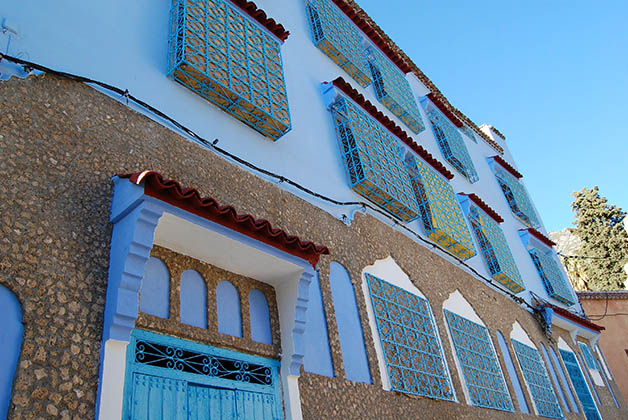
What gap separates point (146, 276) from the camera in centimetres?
377

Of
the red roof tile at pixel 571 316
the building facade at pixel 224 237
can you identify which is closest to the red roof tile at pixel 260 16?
the building facade at pixel 224 237

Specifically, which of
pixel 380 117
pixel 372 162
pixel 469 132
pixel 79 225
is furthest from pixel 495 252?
pixel 79 225

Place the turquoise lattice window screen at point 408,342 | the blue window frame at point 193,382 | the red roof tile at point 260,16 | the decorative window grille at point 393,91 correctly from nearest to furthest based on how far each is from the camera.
Result: 1. the blue window frame at point 193,382
2. the turquoise lattice window screen at point 408,342
3. the red roof tile at point 260,16
4. the decorative window grille at point 393,91

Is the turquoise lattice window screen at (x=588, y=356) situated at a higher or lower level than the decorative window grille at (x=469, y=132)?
lower

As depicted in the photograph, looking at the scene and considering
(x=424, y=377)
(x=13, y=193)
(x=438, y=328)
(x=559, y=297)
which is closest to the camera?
(x=13, y=193)

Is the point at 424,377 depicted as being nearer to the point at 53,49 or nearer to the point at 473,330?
the point at 473,330

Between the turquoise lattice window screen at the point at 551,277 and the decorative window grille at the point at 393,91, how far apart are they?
521 centimetres

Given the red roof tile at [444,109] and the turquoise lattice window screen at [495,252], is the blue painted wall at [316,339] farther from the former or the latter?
the red roof tile at [444,109]

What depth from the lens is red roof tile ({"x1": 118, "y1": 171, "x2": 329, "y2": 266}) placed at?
3.52 m

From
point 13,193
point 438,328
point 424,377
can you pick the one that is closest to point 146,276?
point 13,193

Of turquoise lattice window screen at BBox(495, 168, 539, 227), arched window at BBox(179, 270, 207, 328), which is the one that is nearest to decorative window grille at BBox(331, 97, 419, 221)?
arched window at BBox(179, 270, 207, 328)

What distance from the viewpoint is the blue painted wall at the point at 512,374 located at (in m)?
8.16

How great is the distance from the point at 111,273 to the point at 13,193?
78 centimetres

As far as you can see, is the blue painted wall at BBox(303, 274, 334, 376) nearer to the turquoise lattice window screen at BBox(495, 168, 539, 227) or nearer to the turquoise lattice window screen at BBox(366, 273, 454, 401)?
the turquoise lattice window screen at BBox(366, 273, 454, 401)
